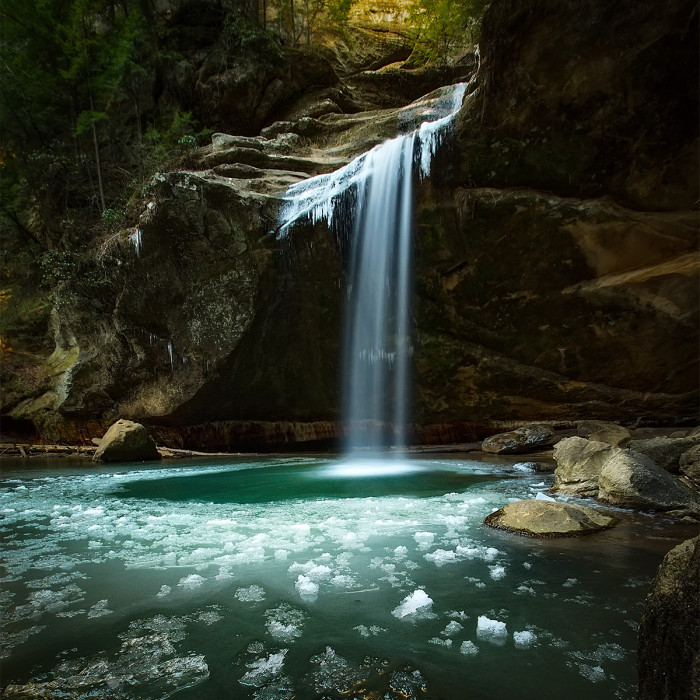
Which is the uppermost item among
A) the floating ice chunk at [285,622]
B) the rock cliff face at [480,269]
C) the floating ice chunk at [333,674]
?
the rock cliff face at [480,269]

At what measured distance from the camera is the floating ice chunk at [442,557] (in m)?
3.16

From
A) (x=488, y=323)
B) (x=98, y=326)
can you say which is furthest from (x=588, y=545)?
(x=98, y=326)

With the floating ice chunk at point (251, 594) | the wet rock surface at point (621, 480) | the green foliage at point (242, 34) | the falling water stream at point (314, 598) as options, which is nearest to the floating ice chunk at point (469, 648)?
the falling water stream at point (314, 598)

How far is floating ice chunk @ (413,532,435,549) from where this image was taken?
11.8 ft

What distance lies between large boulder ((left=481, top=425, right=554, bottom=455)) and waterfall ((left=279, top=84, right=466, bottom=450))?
3.07 metres

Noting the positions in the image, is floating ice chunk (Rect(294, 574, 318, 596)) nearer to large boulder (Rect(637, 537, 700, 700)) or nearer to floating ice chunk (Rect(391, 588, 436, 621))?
floating ice chunk (Rect(391, 588, 436, 621))

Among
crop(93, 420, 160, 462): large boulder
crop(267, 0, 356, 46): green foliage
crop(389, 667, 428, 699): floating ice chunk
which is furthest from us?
crop(267, 0, 356, 46): green foliage

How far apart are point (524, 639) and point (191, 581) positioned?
2214 mm

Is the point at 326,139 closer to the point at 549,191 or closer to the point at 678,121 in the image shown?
the point at 549,191

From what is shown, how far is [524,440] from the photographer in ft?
35.3

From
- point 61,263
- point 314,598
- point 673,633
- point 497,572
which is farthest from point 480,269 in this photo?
point 61,263

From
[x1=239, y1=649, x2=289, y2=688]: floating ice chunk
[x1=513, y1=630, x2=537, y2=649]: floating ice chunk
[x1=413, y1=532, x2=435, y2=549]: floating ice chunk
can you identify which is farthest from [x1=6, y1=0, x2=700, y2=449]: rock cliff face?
[x1=239, y1=649, x2=289, y2=688]: floating ice chunk

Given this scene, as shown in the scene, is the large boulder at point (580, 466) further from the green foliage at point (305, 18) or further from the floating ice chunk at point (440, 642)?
the green foliage at point (305, 18)

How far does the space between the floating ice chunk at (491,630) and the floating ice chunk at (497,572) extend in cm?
64
